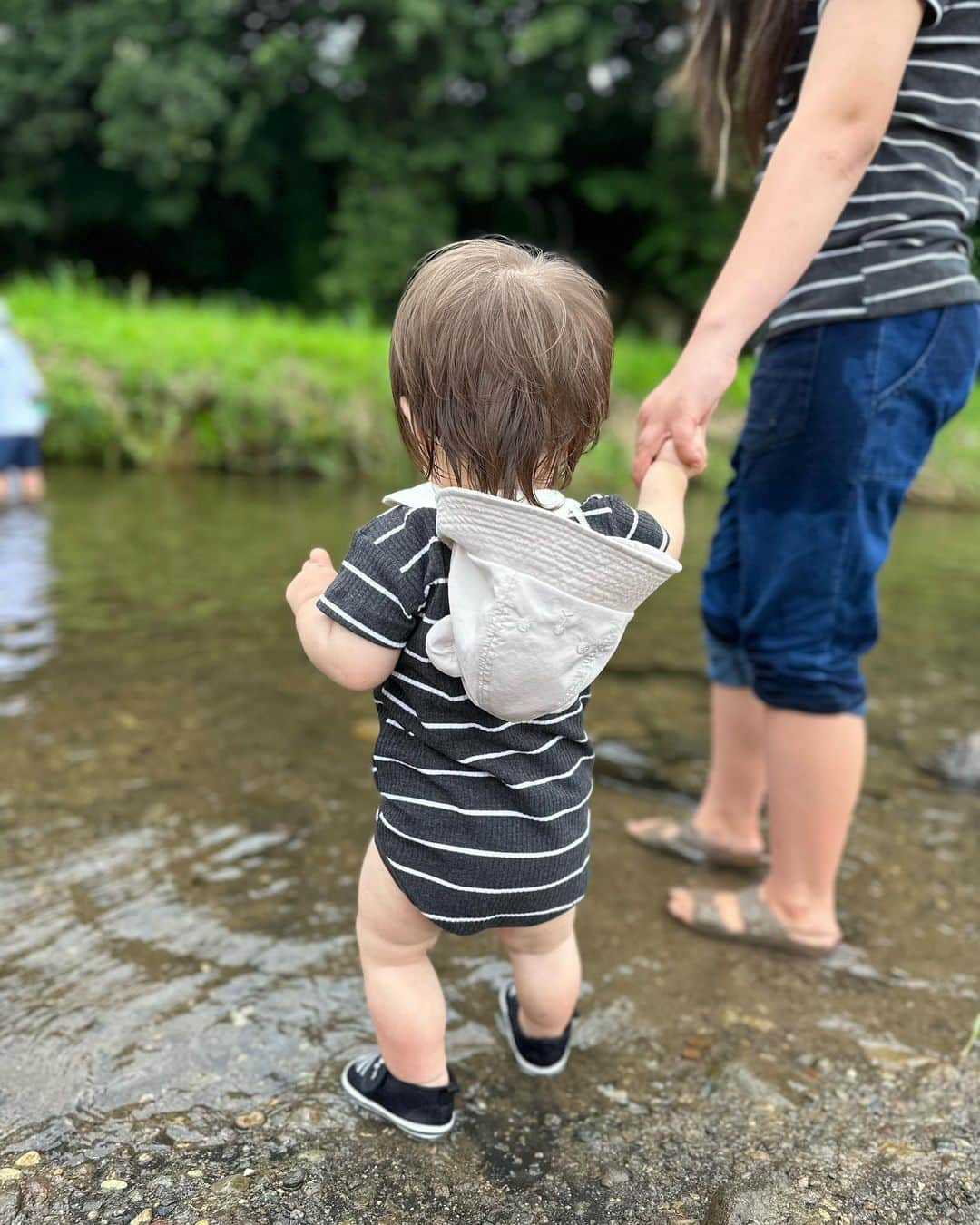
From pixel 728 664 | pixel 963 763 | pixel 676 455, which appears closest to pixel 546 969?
pixel 676 455

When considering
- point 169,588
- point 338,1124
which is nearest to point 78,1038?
point 338,1124

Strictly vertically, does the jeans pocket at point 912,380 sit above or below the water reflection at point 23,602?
above

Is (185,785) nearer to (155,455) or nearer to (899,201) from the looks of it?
(899,201)

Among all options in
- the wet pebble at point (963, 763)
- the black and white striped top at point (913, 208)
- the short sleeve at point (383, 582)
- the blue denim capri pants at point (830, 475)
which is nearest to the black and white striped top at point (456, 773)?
the short sleeve at point (383, 582)

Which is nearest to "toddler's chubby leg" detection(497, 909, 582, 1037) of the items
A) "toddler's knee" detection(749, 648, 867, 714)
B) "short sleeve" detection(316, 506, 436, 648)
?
"short sleeve" detection(316, 506, 436, 648)

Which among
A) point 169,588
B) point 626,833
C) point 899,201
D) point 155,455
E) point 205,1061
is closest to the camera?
point 205,1061

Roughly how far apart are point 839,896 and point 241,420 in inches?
262

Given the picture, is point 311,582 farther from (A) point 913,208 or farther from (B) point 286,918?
(A) point 913,208

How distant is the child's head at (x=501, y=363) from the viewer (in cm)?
128

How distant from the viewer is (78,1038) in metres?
1.65

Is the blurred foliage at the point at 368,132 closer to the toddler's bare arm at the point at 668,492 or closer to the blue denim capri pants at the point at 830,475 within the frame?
the blue denim capri pants at the point at 830,475

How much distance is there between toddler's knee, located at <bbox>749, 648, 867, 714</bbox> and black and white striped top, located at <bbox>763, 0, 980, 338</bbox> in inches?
22.1

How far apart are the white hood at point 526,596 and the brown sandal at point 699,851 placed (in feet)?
3.81

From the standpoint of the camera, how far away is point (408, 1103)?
1.49 meters
